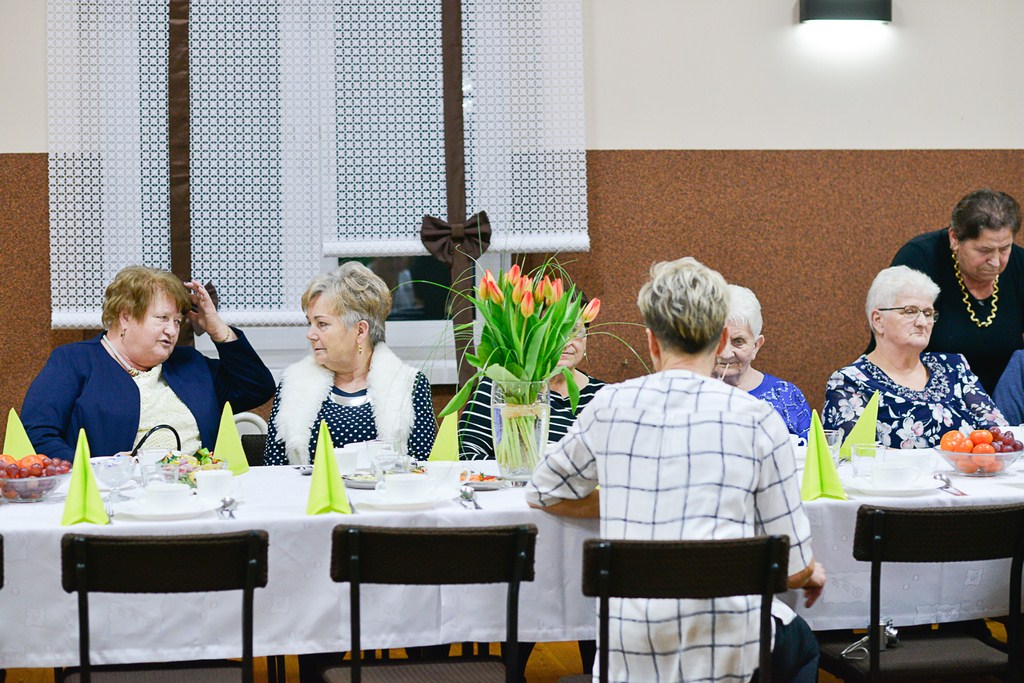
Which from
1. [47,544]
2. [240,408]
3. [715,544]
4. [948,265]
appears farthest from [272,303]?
[715,544]

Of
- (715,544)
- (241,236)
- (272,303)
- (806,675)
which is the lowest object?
(806,675)

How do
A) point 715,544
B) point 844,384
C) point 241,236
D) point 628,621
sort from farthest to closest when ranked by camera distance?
Answer: point 241,236
point 844,384
point 628,621
point 715,544

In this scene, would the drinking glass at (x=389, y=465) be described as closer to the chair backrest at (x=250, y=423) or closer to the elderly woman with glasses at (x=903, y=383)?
the chair backrest at (x=250, y=423)

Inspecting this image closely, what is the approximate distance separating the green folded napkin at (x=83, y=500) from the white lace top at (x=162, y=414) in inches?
41.4

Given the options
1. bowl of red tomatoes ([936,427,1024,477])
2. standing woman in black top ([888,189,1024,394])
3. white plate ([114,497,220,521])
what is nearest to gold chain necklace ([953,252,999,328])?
standing woman in black top ([888,189,1024,394])

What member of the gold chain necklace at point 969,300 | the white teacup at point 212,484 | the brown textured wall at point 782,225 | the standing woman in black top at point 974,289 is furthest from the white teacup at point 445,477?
the gold chain necklace at point 969,300

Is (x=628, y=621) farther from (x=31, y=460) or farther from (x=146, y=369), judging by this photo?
(x=146, y=369)

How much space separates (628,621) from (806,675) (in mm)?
452

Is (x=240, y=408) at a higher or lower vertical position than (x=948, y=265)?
lower

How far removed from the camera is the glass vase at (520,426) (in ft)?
8.53

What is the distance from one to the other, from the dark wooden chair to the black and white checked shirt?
19 cm

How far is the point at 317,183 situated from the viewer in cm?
421

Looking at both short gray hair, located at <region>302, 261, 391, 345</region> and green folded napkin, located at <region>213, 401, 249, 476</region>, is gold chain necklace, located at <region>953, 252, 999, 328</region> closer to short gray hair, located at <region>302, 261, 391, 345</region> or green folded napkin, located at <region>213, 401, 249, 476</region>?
short gray hair, located at <region>302, 261, 391, 345</region>

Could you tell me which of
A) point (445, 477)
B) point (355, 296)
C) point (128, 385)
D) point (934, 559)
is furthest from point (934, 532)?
point (128, 385)
